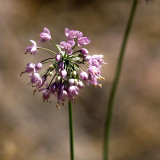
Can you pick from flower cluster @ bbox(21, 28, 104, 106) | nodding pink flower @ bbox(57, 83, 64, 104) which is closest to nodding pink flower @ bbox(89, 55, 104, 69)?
flower cluster @ bbox(21, 28, 104, 106)

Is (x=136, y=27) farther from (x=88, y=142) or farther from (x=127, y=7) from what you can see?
(x=88, y=142)

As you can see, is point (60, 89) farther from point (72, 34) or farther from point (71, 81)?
point (72, 34)

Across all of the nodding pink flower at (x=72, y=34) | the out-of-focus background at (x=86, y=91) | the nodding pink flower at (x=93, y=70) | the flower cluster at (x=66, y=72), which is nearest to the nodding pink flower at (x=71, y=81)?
the flower cluster at (x=66, y=72)

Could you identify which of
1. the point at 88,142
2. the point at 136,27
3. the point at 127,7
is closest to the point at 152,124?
the point at 88,142

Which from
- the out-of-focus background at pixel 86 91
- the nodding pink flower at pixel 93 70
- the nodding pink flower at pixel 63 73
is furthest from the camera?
the out-of-focus background at pixel 86 91

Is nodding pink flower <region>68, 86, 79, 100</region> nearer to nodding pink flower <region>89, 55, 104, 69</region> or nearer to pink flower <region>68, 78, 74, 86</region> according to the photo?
pink flower <region>68, 78, 74, 86</region>

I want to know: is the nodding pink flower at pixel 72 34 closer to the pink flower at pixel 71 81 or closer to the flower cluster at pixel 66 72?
the flower cluster at pixel 66 72

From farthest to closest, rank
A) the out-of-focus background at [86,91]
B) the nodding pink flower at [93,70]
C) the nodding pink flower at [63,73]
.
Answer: the out-of-focus background at [86,91]
the nodding pink flower at [93,70]
the nodding pink flower at [63,73]

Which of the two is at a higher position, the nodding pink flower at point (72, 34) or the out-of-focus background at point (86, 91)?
the out-of-focus background at point (86, 91)

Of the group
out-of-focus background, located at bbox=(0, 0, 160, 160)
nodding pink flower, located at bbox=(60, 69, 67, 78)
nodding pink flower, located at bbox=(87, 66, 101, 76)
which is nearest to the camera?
nodding pink flower, located at bbox=(60, 69, 67, 78)
